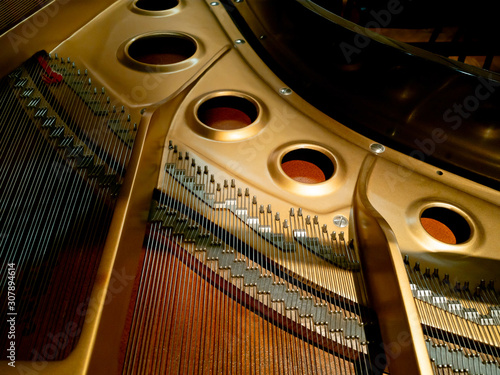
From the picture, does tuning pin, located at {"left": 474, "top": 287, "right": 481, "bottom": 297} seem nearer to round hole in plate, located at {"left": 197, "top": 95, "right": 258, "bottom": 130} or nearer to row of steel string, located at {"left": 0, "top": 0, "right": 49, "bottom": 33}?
round hole in plate, located at {"left": 197, "top": 95, "right": 258, "bottom": 130}

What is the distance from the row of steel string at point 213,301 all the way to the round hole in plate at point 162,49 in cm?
137

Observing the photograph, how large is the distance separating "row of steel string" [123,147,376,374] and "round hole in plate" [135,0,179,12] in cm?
206

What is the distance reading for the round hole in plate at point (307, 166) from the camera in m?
2.30

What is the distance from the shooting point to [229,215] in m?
1.96

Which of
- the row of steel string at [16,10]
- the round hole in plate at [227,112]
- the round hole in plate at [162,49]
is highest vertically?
the round hole in plate at [162,49]

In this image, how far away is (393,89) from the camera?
6.73 ft

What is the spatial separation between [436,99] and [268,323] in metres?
1.28

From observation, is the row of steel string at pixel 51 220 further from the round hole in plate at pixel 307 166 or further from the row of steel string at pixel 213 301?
the round hole in plate at pixel 307 166

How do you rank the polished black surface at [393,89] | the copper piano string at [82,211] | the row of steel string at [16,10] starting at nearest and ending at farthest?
the copper piano string at [82,211] → the polished black surface at [393,89] → the row of steel string at [16,10]

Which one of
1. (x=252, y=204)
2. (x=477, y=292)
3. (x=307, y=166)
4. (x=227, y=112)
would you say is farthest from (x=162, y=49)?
(x=477, y=292)

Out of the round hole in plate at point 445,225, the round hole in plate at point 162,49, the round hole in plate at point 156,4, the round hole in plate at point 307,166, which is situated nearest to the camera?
the round hole in plate at point 445,225

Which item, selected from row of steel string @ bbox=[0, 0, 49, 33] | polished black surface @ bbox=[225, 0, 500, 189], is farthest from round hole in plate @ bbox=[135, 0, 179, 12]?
polished black surface @ bbox=[225, 0, 500, 189]

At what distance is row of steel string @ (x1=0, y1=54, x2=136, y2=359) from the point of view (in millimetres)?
1533

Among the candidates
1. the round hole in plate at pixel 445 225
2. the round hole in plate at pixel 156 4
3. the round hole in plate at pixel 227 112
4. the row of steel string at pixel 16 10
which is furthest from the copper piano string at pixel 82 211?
the round hole in plate at pixel 156 4
